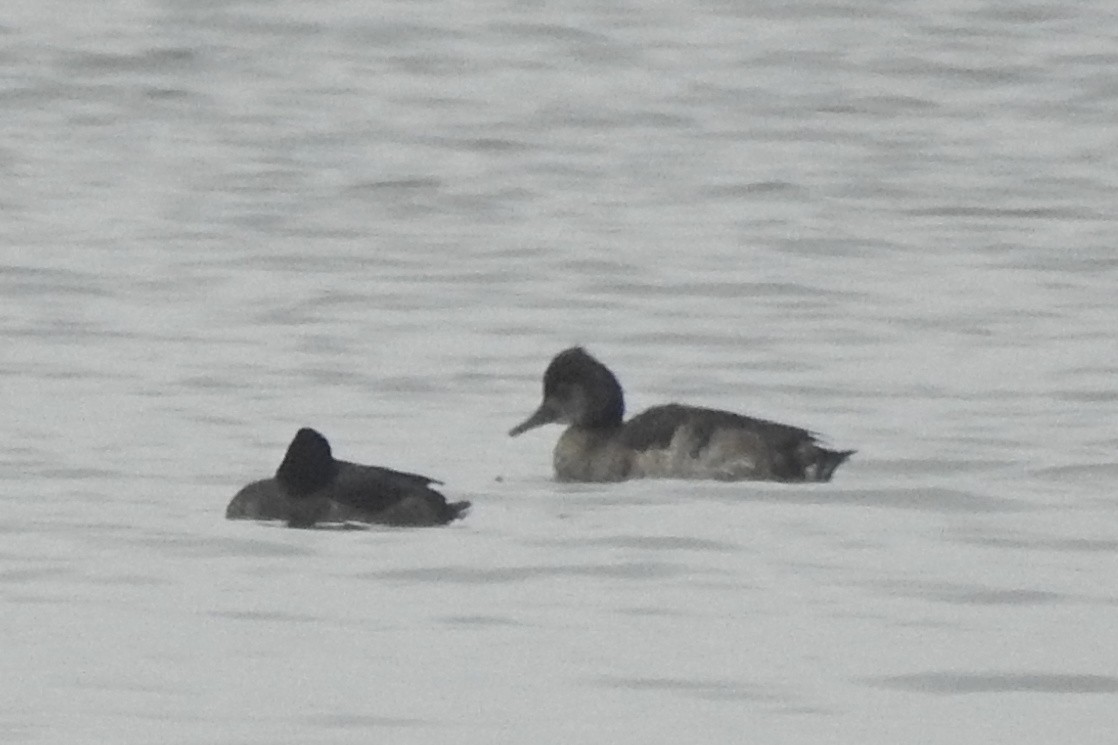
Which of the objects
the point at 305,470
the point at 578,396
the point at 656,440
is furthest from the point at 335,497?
the point at 578,396

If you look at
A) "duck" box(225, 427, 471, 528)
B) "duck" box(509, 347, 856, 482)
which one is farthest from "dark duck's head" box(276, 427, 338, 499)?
"duck" box(509, 347, 856, 482)

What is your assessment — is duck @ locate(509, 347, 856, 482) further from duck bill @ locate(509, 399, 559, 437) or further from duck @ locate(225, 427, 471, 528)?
duck @ locate(225, 427, 471, 528)

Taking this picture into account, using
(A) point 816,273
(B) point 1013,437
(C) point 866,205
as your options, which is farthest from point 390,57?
(B) point 1013,437

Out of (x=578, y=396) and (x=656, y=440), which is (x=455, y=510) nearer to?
(x=656, y=440)

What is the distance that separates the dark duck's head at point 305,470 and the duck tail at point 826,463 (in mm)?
1960

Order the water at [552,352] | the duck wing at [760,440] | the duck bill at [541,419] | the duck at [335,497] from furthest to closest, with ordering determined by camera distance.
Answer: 1. the duck bill at [541,419]
2. the duck wing at [760,440]
3. the duck at [335,497]
4. the water at [552,352]

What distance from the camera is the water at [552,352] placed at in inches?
427

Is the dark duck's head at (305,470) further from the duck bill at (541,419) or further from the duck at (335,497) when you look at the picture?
the duck bill at (541,419)

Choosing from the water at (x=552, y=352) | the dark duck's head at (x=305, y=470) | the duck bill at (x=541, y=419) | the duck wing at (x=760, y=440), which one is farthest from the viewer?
the duck bill at (x=541, y=419)

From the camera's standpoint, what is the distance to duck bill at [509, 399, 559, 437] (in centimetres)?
1526

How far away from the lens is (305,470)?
13.5 m

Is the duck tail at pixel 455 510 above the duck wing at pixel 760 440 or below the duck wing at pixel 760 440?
below

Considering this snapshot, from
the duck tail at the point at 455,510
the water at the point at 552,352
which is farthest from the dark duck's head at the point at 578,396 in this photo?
the duck tail at the point at 455,510

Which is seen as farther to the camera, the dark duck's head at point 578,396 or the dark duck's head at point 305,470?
the dark duck's head at point 578,396
